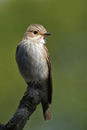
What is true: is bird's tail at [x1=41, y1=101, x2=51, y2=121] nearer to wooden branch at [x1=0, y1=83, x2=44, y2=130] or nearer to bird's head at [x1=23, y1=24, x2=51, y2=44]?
bird's head at [x1=23, y1=24, x2=51, y2=44]

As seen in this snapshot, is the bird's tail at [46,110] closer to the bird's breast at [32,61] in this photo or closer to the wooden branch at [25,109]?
the bird's breast at [32,61]

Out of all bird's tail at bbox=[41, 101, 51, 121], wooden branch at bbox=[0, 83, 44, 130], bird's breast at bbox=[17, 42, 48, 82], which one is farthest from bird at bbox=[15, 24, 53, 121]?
wooden branch at bbox=[0, 83, 44, 130]

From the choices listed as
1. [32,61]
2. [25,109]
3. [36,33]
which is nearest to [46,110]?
[32,61]

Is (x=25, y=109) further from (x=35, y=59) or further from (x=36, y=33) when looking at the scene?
(x=36, y=33)

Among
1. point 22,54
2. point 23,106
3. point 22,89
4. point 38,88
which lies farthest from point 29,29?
point 23,106

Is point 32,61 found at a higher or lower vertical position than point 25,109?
lower

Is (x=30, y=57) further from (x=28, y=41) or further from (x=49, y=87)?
(x=49, y=87)
